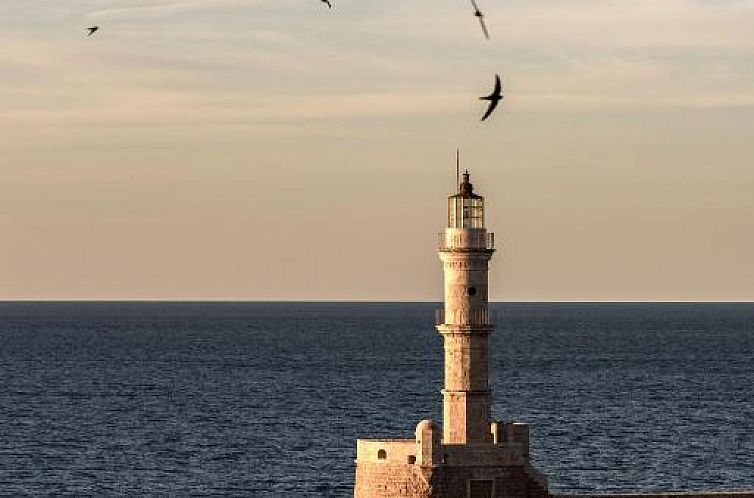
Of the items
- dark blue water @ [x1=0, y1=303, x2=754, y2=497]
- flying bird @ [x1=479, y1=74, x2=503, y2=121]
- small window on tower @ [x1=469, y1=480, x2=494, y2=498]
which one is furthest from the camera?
dark blue water @ [x1=0, y1=303, x2=754, y2=497]

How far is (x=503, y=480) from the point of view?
63719 millimetres

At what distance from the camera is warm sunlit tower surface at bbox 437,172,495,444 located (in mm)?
65750

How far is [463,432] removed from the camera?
6562 centimetres

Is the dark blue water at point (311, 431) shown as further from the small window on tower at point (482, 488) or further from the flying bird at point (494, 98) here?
the flying bird at point (494, 98)

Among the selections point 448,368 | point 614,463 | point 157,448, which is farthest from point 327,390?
point 448,368

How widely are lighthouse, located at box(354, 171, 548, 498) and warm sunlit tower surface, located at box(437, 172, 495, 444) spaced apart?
0.11 feet

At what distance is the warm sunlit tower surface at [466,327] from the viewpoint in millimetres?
65750

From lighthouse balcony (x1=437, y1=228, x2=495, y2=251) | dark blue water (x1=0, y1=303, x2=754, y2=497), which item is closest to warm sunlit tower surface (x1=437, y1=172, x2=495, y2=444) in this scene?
lighthouse balcony (x1=437, y1=228, x2=495, y2=251)

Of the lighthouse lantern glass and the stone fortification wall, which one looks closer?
the stone fortification wall

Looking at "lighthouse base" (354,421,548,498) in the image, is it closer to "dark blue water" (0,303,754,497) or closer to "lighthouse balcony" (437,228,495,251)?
"lighthouse balcony" (437,228,495,251)

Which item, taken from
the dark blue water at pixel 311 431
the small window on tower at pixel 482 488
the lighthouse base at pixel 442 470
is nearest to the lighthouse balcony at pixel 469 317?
the lighthouse base at pixel 442 470

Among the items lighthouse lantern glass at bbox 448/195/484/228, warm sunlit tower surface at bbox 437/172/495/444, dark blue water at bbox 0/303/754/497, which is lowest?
dark blue water at bbox 0/303/754/497

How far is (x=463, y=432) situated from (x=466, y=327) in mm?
3618

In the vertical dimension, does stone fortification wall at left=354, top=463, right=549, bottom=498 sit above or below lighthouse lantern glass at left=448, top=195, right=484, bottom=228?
below
